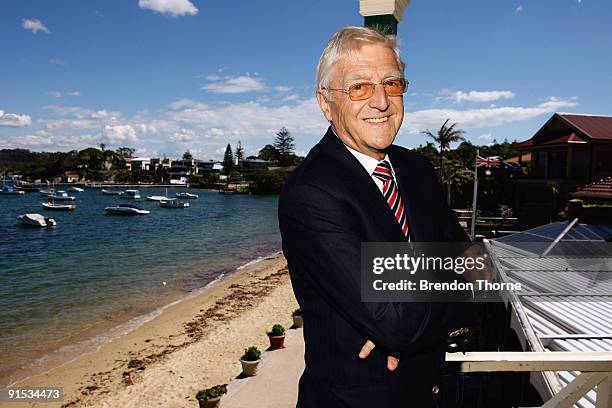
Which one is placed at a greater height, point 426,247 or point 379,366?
point 426,247

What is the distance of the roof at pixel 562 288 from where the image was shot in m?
3.83

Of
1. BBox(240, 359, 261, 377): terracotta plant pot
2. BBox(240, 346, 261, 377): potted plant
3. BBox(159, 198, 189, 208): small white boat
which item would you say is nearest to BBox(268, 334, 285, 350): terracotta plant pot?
BBox(240, 346, 261, 377): potted plant

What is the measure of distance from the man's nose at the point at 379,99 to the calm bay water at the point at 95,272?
53.4 feet

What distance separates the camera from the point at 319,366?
4.70 feet

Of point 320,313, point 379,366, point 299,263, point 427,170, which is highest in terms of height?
point 427,170

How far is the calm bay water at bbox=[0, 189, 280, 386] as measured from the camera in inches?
678

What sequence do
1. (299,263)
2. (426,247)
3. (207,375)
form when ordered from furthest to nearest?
1. (207,375)
2. (426,247)
3. (299,263)

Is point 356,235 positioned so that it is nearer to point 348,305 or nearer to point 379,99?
point 348,305

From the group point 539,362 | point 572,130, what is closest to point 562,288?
point 539,362

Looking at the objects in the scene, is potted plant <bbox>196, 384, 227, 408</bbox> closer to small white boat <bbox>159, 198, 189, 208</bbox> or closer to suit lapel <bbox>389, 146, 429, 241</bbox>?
suit lapel <bbox>389, 146, 429, 241</bbox>

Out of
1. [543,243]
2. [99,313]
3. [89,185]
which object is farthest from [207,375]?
[89,185]

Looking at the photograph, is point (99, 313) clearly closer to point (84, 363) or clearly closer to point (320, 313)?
point (84, 363)

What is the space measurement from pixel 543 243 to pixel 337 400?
286 inches

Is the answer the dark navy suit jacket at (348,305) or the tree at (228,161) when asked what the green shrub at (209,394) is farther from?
the tree at (228,161)
